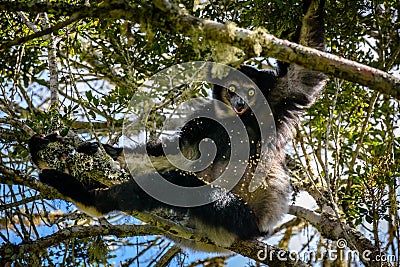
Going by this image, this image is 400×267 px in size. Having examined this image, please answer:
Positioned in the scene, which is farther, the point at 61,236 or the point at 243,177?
the point at 243,177

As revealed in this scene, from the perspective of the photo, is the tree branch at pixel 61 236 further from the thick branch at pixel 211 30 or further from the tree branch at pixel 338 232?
the thick branch at pixel 211 30

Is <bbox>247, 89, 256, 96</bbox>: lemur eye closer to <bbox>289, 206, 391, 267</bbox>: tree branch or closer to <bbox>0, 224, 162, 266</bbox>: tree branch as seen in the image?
<bbox>289, 206, 391, 267</bbox>: tree branch

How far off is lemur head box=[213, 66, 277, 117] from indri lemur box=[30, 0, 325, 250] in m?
0.01

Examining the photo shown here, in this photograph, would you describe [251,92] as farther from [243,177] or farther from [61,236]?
[61,236]

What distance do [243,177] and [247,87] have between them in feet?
3.00

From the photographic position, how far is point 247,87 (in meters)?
4.97

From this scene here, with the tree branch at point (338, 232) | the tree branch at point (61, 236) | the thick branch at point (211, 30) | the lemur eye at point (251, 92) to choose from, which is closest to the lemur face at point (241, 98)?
the lemur eye at point (251, 92)

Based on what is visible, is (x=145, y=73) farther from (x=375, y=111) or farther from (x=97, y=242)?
(x=375, y=111)

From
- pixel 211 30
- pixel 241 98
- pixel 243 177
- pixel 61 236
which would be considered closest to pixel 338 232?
pixel 243 177

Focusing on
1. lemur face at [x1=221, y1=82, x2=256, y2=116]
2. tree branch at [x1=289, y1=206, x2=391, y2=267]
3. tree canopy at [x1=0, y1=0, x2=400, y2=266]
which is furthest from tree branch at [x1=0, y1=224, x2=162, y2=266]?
tree branch at [x1=289, y1=206, x2=391, y2=267]

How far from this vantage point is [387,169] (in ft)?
14.6

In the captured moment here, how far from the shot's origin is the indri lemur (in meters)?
4.09

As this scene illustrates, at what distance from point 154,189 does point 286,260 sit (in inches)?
49.3

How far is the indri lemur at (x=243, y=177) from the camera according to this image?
4.09 metres
